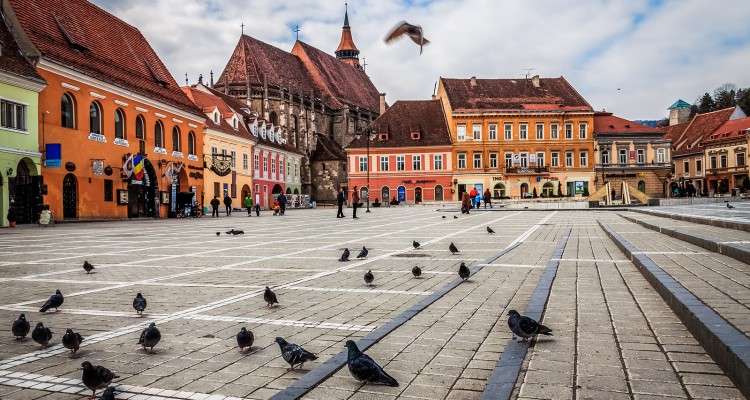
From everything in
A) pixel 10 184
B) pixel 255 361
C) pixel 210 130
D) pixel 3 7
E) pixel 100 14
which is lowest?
pixel 255 361

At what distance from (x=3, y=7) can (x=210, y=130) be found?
20.3 metres

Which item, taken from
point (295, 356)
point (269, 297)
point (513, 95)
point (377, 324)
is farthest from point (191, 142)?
point (295, 356)

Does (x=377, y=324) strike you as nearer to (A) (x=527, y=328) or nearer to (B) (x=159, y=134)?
(A) (x=527, y=328)

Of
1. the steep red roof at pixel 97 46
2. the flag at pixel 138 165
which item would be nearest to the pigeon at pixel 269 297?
the steep red roof at pixel 97 46

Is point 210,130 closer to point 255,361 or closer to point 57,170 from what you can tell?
point 57,170

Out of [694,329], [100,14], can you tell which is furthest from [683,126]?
[694,329]

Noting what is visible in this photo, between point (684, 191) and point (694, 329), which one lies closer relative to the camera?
point (694, 329)

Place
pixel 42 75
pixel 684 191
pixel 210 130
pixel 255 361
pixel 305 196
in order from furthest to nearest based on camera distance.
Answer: pixel 305 196, pixel 684 191, pixel 210 130, pixel 42 75, pixel 255 361

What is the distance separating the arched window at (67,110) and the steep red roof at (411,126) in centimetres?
4007

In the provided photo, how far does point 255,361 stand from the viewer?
426cm

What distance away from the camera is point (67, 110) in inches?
1171

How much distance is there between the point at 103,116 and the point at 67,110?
2.51 meters

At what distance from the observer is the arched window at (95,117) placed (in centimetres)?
3145

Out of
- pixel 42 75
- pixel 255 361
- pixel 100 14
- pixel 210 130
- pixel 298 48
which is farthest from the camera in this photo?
pixel 298 48
